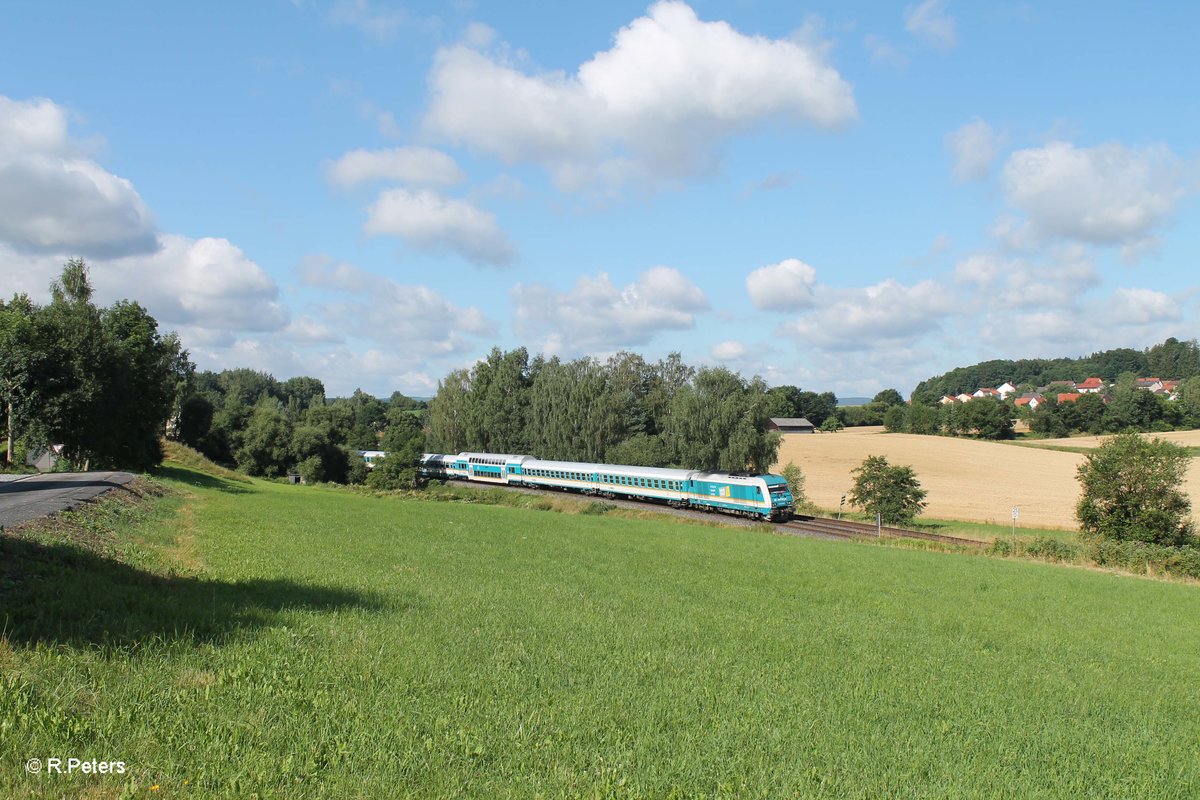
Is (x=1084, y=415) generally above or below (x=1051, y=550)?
above

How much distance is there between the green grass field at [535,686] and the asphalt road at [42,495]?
216 cm

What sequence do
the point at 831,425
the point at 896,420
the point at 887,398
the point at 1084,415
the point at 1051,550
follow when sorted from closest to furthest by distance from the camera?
the point at 1051,550 < the point at 1084,415 < the point at 896,420 < the point at 831,425 < the point at 887,398

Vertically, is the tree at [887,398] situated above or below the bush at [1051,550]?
above

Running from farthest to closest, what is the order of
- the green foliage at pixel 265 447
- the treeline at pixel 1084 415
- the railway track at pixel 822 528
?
1. the treeline at pixel 1084 415
2. the green foliage at pixel 265 447
3. the railway track at pixel 822 528

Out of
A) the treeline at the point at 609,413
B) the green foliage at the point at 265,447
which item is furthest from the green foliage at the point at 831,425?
the green foliage at the point at 265,447

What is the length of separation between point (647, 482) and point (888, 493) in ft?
50.7

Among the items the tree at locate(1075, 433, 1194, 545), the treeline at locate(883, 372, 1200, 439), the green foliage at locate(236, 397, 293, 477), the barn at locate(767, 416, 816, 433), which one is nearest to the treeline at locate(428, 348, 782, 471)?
the green foliage at locate(236, 397, 293, 477)

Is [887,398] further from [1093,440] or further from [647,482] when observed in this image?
[647,482]

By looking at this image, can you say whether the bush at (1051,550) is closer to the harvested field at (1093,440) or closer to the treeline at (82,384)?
the treeline at (82,384)

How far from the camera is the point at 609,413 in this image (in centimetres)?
7275

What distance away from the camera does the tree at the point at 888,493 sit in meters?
45.6

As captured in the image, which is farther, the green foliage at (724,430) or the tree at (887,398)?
the tree at (887,398)

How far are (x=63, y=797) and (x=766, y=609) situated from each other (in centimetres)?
1247

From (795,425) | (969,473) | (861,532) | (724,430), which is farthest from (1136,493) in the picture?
(795,425)
